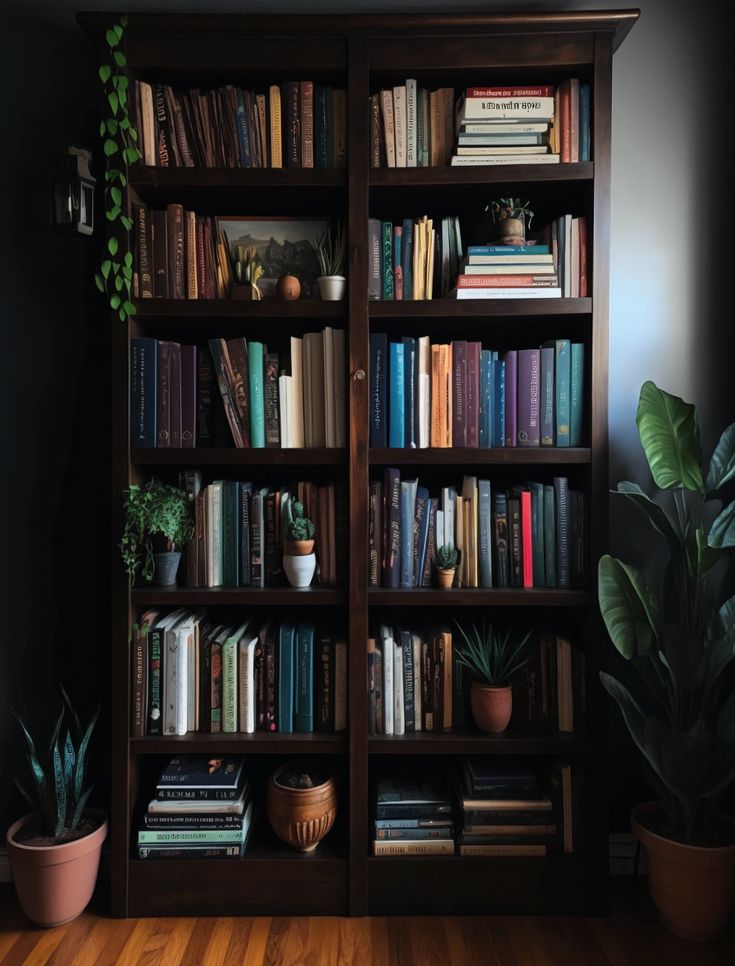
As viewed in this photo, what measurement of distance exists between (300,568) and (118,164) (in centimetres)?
116

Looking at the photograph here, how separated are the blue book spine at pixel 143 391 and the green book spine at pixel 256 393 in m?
0.26

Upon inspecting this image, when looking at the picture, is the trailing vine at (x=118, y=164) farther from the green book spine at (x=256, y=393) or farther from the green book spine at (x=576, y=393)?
the green book spine at (x=576, y=393)

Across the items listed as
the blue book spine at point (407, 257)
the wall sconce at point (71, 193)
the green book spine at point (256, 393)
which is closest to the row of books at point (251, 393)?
the green book spine at point (256, 393)

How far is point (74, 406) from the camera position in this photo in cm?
214

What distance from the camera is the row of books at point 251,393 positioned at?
1940mm

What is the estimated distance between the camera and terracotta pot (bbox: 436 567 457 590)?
1.95 m

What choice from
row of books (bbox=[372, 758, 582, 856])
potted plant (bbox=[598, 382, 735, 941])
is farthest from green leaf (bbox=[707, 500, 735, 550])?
row of books (bbox=[372, 758, 582, 856])

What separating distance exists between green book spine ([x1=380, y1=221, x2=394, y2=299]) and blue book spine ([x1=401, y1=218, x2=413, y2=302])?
3 centimetres

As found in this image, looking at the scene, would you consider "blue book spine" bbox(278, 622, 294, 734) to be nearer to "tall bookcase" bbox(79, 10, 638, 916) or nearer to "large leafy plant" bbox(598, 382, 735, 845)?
"tall bookcase" bbox(79, 10, 638, 916)

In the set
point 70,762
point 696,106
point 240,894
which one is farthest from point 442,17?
point 240,894

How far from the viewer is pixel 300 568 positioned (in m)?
1.93

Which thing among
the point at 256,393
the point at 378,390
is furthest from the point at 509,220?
the point at 256,393

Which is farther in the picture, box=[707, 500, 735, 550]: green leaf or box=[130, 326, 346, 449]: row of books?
box=[130, 326, 346, 449]: row of books

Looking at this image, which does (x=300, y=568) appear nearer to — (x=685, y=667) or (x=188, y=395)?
(x=188, y=395)
